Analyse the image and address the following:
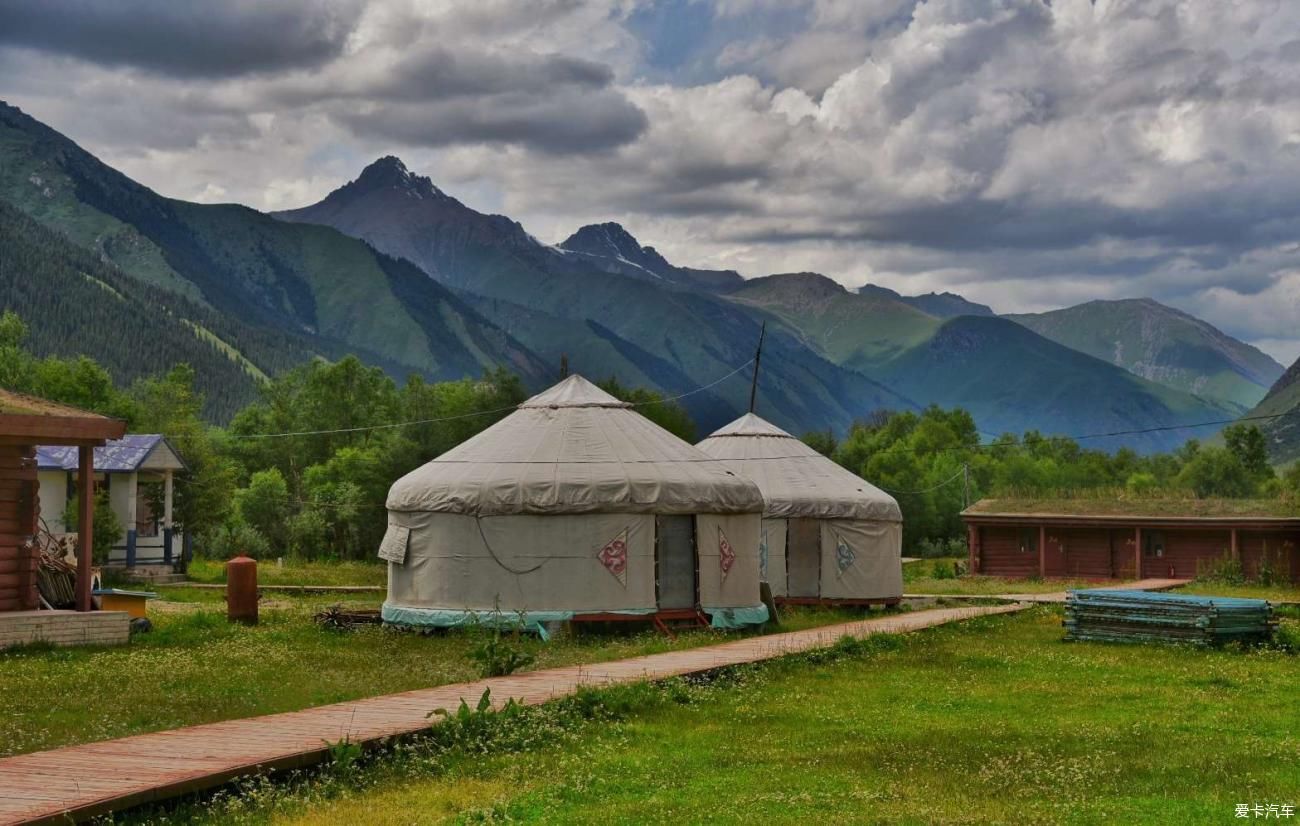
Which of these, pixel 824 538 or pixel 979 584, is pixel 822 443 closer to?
pixel 979 584

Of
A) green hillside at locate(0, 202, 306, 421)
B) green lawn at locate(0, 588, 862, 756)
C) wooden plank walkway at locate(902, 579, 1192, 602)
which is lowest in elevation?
wooden plank walkway at locate(902, 579, 1192, 602)

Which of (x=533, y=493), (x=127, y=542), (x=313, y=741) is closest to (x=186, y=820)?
(x=313, y=741)

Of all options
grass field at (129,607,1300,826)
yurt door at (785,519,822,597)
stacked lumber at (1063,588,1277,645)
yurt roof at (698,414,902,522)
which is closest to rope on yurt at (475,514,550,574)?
grass field at (129,607,1300,826)

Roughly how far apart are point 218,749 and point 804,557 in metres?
17.9

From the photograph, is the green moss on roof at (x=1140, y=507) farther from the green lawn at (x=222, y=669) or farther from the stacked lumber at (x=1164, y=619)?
the stacked lumber at (x=1164, y=619)

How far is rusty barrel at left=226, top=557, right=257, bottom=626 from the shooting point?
71.3ft

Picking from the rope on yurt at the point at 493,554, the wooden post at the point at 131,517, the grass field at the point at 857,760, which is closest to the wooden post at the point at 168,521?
the wooden post at the point at 131,517

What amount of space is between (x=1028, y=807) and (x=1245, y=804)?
4.01 feet

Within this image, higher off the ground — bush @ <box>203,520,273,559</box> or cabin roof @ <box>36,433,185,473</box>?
cabin roof @ <box>36,433,185,473</box>

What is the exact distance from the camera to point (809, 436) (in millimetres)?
78312

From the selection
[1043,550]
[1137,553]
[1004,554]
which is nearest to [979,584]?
[1043,550]

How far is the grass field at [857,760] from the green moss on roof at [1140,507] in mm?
25899

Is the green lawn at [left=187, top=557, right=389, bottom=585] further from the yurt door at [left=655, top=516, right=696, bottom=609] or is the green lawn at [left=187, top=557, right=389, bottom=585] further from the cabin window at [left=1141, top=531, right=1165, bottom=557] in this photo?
the cabin window at [left=1141, top=531, right=1165, bottom=557]

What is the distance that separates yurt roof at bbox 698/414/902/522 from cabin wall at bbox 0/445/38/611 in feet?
39.9
